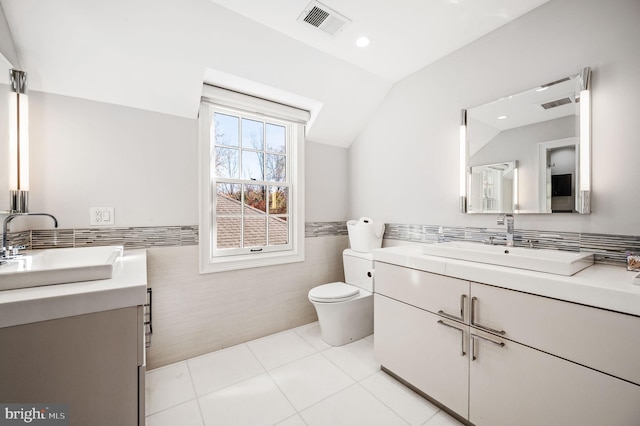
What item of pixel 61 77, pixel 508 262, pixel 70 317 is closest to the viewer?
pixel 70 317

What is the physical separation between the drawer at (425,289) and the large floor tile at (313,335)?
799mm

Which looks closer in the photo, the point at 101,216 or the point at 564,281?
the point at 564,281

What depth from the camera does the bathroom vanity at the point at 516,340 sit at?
96cm

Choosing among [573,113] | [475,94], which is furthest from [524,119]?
[475,94]

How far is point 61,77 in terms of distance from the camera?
160 cm

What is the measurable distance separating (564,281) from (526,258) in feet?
0.60

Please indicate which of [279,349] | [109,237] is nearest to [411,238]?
[279,349]

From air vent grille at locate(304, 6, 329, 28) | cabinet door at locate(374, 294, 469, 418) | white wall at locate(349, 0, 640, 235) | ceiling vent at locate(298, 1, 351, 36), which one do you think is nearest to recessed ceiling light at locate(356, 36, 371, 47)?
ceiling vent at locate(298, 1, 351, 36)

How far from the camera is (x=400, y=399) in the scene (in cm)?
162

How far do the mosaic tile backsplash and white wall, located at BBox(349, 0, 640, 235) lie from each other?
0.05 m

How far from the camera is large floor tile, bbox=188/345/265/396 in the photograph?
1.78m

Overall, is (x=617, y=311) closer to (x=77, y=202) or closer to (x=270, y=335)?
(x=270, y=335)

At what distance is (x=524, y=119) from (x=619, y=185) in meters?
0.62

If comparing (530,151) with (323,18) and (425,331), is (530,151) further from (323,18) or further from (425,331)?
(323,18)
